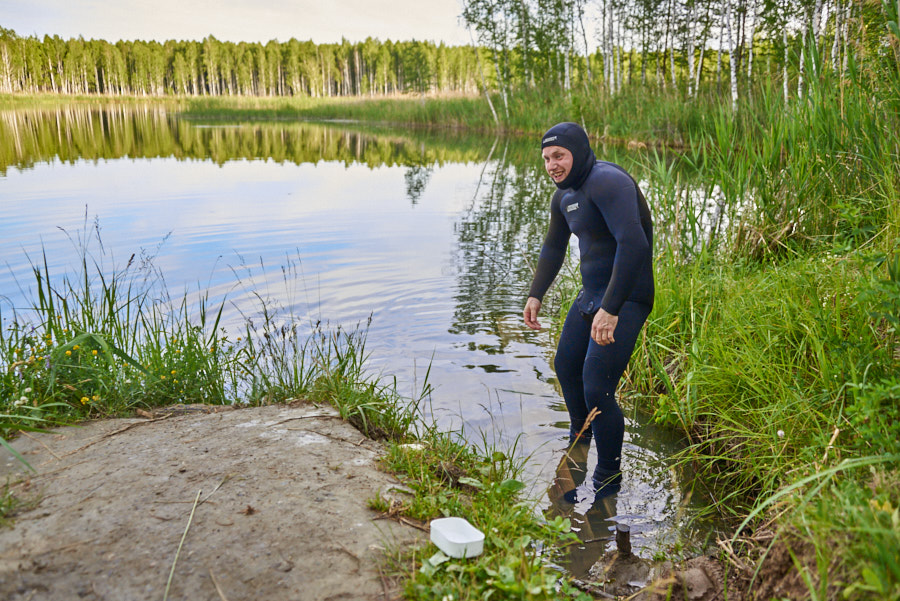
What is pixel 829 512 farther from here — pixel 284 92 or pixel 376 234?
pixel 284 92

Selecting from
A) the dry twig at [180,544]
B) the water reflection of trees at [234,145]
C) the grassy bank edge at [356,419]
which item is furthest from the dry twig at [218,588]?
the water reflection of trees at [234,145]

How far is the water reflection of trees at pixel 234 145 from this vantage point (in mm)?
21984

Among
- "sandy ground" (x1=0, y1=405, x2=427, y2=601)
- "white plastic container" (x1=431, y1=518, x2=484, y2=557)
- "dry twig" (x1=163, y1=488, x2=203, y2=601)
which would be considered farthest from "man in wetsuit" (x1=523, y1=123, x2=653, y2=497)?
"dry twig" (x1=163, y1=488, x2=203, y2=601)

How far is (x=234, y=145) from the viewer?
92.4 ft

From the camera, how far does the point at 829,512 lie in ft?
6.66

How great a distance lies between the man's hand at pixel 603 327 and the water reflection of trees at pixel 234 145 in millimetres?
14365

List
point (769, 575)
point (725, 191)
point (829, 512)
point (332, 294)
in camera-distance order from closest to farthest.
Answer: point (829, 512) < point (769, 575) < point (725, 191) < point (332, 294)

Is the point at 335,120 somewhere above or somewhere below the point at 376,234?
above

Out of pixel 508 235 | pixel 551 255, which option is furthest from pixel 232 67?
pixel 551 255

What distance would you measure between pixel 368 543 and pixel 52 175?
18074 mm

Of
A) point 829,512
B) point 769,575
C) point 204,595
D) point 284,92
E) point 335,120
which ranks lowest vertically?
point 769,575

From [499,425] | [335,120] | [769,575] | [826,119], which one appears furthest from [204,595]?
[335,120]

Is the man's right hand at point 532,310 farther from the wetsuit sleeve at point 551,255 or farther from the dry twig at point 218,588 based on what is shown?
the dry twig at point 218,588

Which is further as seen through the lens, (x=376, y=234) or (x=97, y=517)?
(x=376, y=234)
